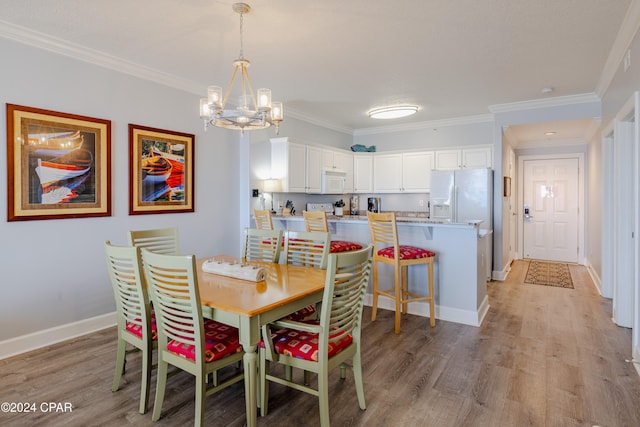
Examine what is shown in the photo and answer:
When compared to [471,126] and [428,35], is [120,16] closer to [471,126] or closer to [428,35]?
[428,35]

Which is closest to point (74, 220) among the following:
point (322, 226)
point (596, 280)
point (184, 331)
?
point (184, 331)

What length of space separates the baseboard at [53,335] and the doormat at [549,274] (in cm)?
547

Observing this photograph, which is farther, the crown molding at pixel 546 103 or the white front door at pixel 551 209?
the white front door at pixel 551 209

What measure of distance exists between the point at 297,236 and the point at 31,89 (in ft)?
8.03

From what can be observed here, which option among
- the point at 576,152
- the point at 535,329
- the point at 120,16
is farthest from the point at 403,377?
the point at 576,152

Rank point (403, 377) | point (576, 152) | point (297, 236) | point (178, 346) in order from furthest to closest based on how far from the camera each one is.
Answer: point (576, 152), point (297, 236), point (403, 377), point (178, 346)

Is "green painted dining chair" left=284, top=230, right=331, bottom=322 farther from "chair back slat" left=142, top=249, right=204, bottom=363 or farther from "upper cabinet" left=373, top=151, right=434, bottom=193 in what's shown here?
"upper cabinet" left=373, top=151, right=434, bottom=193

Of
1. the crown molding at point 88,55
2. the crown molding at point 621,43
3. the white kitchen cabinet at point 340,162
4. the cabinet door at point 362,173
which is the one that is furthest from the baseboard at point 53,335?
the crown molding at point 621,43

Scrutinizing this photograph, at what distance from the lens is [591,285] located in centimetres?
512

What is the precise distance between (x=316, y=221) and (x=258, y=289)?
76.3 inches

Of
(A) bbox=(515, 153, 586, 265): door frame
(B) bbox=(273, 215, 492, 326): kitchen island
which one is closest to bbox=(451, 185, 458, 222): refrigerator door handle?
(B) bbox=(273, 215, 492, 326): kitchen island

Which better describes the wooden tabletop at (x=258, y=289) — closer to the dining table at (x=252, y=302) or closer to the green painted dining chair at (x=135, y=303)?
the dining table at (x=252, y=302)

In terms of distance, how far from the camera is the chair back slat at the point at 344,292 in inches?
69.1

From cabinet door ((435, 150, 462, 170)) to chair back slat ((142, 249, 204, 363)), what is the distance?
16.6 ft
